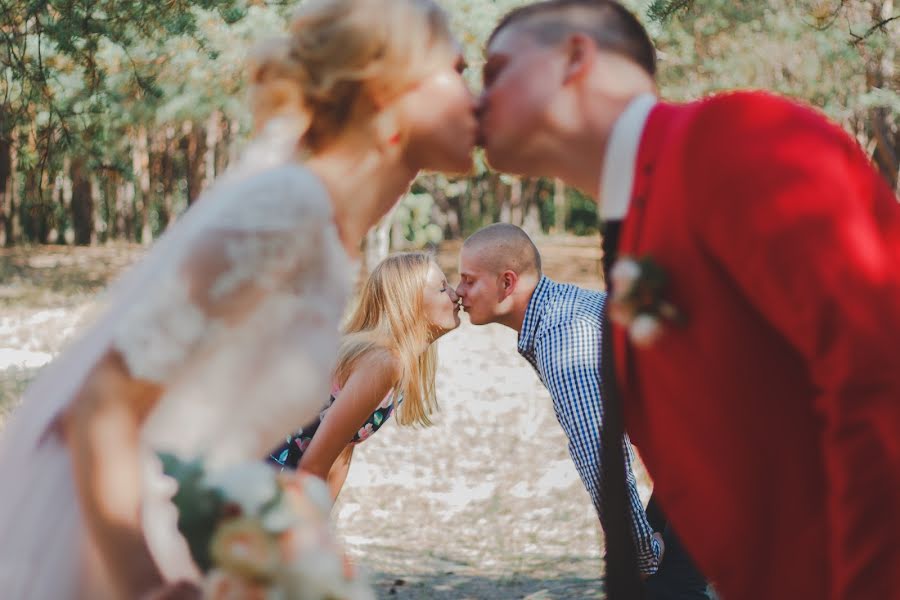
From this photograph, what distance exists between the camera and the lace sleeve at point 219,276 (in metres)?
1.98

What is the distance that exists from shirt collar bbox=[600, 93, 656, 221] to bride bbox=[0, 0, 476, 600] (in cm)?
32

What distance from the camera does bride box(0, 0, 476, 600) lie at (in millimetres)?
1980

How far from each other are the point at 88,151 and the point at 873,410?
251 inches

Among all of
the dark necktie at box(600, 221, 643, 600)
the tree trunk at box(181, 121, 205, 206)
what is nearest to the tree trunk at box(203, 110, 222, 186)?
the tree trunk at box(181, 121, 205, 206)

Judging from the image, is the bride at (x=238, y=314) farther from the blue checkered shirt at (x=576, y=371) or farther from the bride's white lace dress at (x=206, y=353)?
the blue checkered shirt at (x=576, y=371)

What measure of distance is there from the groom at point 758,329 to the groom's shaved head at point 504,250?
9.81ft

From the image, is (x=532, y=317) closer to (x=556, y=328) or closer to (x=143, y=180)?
(x=556, y=328)

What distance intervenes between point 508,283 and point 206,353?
3.33 meters

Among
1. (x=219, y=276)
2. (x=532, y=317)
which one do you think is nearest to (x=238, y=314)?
→ (x=219, y=276)

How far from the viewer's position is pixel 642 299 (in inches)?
76.4

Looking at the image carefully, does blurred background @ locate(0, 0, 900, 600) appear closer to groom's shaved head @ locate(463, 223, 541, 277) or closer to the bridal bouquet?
groom's shaved head @ locate(463, 223, 541, 277)

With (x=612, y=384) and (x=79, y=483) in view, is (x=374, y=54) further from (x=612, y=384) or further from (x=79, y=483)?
(x=79, y=483)

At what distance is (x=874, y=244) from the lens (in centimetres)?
185

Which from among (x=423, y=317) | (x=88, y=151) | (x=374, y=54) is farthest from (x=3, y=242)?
(x=374, y=54)
